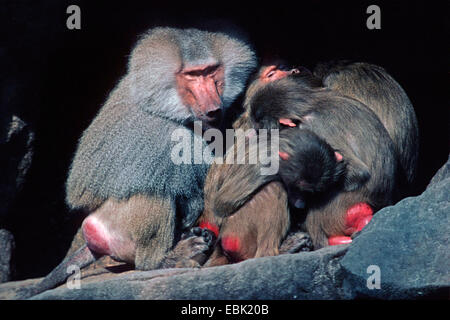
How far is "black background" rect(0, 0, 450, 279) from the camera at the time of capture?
4.19m

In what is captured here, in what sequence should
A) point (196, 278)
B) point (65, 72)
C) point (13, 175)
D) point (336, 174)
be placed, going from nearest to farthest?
point (196, 278) < point (336, 174) < point (13, 175) < point (65, 72)

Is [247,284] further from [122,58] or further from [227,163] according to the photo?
[122,58]

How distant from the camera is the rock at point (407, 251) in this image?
2850mm

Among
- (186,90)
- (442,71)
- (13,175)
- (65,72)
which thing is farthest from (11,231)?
(442,71)

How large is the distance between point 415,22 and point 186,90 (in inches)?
67.6

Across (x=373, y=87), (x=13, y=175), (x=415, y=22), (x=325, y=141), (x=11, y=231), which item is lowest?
(x=11, y=231)

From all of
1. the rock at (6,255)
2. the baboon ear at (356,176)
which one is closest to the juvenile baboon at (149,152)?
the rock at (6,255)

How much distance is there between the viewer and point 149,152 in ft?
12.7

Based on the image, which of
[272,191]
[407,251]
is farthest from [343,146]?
[407,251]

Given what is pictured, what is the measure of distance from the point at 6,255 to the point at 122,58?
1.66m

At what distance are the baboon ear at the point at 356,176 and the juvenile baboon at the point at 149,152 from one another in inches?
34.6

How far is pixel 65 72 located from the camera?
4.58m
